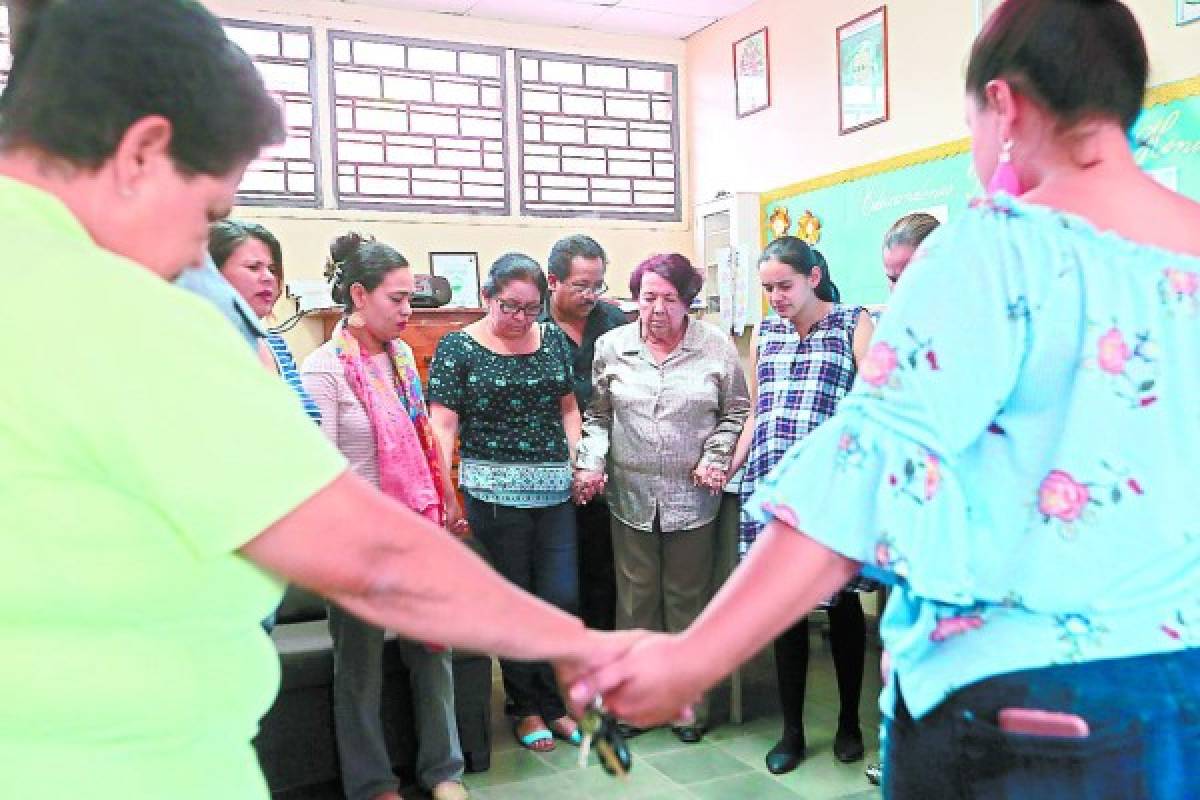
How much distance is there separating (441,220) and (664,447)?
3016 mm

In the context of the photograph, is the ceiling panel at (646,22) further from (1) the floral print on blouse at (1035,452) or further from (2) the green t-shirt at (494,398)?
(1) the floral print on blouse at (1035,452)

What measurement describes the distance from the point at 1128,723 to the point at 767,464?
2.28 metres

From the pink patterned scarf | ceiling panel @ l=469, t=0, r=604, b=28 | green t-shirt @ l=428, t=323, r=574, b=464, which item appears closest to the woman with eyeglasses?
green t-shirt @ l=428, t=323, r=574, b=464

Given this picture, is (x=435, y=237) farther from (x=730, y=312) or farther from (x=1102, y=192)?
(x=1102, y=192)

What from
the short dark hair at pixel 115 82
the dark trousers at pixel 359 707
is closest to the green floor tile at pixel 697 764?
the dark trousers at pixel 359 707

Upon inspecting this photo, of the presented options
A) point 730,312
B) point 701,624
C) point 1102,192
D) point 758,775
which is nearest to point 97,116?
point 701,624

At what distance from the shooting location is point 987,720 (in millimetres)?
963

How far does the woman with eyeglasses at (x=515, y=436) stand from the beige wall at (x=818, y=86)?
2.24 meters

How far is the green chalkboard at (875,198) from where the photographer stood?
3.87 meters

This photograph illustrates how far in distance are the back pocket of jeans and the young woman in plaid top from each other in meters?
2.21

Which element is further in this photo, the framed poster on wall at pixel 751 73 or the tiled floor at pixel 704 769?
the framed poster on wall at pixel 751 73

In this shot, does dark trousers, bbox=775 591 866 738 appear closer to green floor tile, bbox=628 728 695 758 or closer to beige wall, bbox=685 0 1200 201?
green floor tile, bbox=628 728 695 758

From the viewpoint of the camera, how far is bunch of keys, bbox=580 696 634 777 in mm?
1163

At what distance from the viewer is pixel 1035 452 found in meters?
0.96
